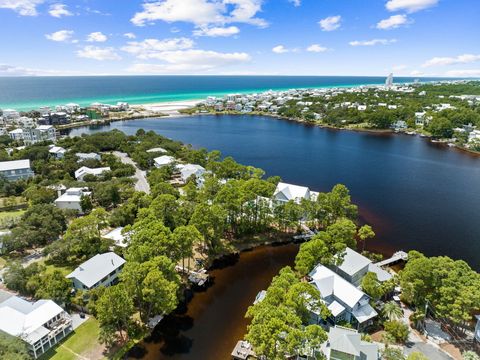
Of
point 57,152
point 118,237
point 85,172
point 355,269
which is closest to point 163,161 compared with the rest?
point 85,172

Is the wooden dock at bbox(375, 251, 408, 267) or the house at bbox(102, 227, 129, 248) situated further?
the wooden dock at bbox(375, 251, 408, 267)

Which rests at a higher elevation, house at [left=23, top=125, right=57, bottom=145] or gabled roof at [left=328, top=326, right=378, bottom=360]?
house at [left=23, top=125, right=57, bottom=145]

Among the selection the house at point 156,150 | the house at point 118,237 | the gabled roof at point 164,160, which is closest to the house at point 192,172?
the gabled roof at point 164,160

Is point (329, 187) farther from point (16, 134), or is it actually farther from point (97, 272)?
point (16, 134)

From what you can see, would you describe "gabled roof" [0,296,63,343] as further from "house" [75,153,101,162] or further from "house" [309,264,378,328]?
"house" [75,153,101,162]

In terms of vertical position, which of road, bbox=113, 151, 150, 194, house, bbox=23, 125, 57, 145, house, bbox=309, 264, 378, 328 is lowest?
house, bbox=309, 264, 378, 328

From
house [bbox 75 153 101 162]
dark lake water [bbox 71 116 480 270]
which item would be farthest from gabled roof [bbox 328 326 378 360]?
house [bbox 75 153 101 162]
